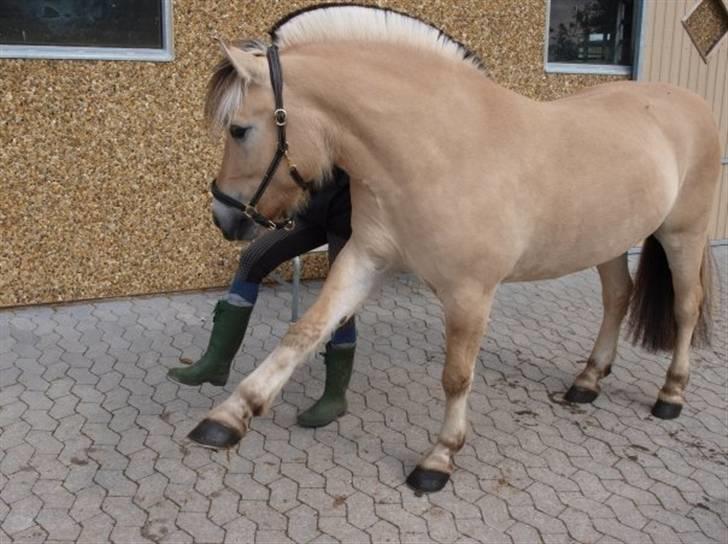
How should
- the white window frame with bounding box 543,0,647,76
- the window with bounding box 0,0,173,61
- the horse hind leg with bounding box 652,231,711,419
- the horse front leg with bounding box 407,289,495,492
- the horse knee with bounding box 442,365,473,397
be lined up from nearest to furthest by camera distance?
1. the horse front leg with bounding box 407,289,495,492
2. the horse knee with bounding box 442,365,473,397
3. the horse hind leg with bounding box 652,231,711,419
4. the window with bounding box 0,0,173,61
5. the white window frame with bounding box 543,0,647,76

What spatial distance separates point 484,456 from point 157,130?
3060 millimetres

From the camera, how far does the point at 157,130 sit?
4.99 m

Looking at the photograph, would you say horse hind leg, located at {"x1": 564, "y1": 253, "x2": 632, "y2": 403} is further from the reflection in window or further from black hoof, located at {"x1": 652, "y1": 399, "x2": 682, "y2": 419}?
the reflection in window

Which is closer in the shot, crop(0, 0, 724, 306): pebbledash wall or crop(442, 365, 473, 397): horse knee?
crop(442, 365, 473, 397): horse knee

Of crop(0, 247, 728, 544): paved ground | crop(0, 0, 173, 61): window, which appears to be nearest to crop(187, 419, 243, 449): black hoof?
crop(0, 247, 728, 544): paved ground

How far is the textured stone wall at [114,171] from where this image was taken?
4.67m

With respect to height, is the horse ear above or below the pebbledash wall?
above

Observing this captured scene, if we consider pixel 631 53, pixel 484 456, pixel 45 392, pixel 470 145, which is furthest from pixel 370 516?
pixel 631 53

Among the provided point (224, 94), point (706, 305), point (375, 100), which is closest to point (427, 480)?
point (375, 100)

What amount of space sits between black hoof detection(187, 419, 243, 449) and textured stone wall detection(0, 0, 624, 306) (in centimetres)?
295

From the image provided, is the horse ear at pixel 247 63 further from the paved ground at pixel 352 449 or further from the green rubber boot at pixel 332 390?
the paved ground at pixel 352 449

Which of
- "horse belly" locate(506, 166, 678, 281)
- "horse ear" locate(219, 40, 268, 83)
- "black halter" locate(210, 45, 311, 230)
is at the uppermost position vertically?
"horse ear" locate(219, 40, 268, 83)

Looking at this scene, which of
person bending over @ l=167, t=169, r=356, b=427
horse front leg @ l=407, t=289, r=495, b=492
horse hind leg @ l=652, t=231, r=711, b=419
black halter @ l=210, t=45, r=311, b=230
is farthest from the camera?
horse hind leg @ l=652, t=231, r=711, b=419

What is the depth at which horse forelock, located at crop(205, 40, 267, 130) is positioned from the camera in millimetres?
2459
